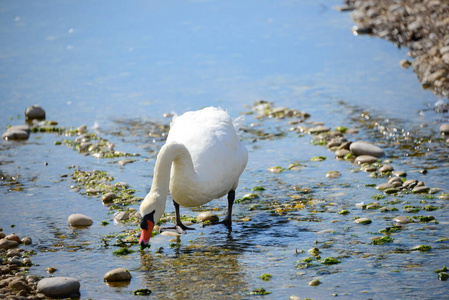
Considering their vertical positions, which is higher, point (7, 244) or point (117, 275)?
point (117, 275)

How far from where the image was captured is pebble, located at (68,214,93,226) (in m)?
10.2

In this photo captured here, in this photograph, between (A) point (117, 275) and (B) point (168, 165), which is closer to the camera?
(A) point (117, 275)

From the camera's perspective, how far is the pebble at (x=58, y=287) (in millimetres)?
7848

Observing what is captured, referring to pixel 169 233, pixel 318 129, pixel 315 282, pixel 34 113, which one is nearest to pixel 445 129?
pixel 318 129

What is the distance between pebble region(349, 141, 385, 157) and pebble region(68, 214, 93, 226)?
521 cm

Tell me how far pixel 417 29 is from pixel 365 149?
9612 millimetres

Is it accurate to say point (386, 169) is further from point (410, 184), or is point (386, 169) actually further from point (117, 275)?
point (117, 275)

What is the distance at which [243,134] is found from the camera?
15.0m

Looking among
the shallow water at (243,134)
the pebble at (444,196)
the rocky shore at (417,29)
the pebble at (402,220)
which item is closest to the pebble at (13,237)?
the shallow water at (243,134)

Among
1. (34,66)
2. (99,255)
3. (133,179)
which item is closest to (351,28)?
(34,66)

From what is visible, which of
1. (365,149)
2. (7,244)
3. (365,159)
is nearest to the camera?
(7,244)

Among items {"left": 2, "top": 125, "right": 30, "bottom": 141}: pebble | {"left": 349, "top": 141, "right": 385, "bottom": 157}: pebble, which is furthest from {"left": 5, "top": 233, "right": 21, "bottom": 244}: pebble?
{"left": 349, "top": 141, "right": 385, "bottom": 157}: pebble

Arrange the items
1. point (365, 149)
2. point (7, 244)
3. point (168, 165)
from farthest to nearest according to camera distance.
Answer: point (365, 149) → point (7, 244) → point (168, 165)

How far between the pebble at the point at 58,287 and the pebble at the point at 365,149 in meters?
6.65
